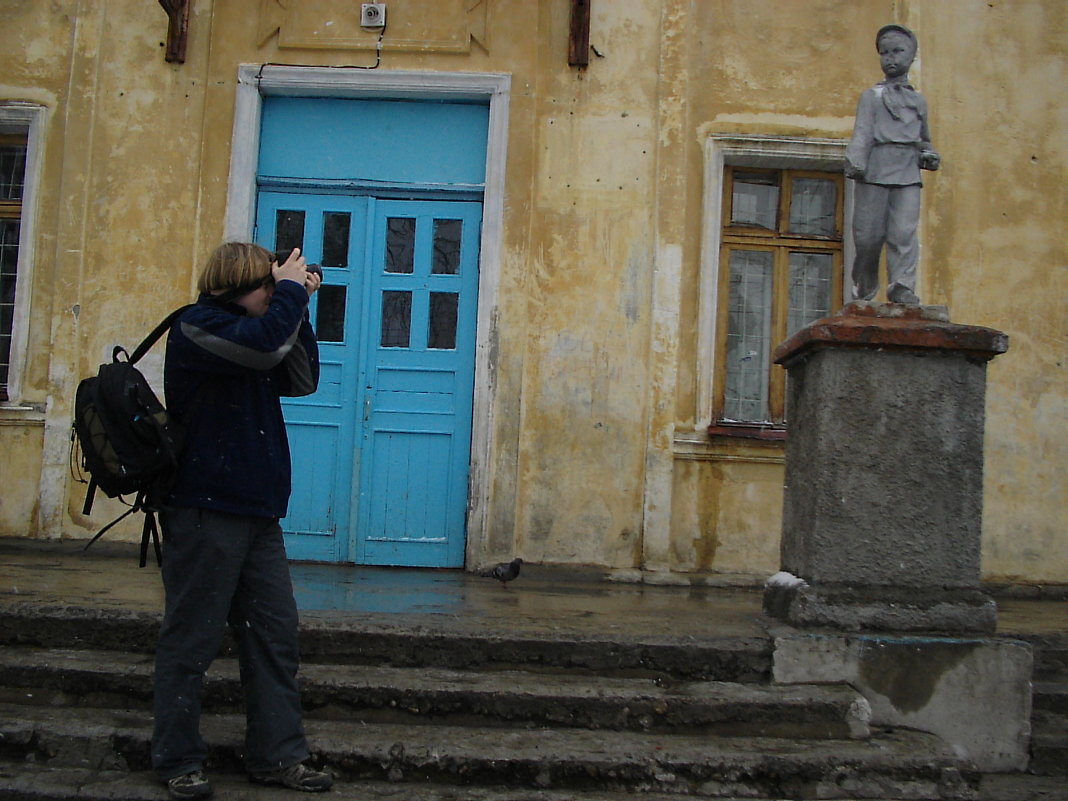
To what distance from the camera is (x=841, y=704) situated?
4.06 m

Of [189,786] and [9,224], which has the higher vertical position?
[9,224]

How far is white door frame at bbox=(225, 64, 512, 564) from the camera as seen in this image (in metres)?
6.99

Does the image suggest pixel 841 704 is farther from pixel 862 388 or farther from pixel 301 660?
pixel 301 660

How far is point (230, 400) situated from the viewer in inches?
135

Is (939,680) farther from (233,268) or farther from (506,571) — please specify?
(233,268)

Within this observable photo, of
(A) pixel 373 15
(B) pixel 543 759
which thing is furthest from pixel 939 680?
(A) pixel 373 15

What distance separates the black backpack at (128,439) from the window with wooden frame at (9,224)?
4.53 meters

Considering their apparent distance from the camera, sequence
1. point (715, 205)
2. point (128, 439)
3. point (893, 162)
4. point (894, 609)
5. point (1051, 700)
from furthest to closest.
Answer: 1. point (715, 205)
2. point (893, 162)
3. point (1051, 700)
4. point (894, 609)
5. point (128, 439)

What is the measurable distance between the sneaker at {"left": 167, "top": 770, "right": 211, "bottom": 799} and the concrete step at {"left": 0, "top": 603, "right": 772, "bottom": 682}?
906mm

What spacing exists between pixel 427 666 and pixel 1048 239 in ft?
17.7

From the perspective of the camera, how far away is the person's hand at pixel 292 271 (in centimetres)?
348

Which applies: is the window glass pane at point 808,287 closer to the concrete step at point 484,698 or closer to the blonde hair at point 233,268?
the concrete step at point 484,698

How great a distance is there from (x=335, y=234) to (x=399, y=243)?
1.50 feet

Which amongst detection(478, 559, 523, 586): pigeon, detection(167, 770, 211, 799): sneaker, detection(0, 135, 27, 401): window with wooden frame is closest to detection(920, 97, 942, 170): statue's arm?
detection(478, 559, 523, 586): pigeon
